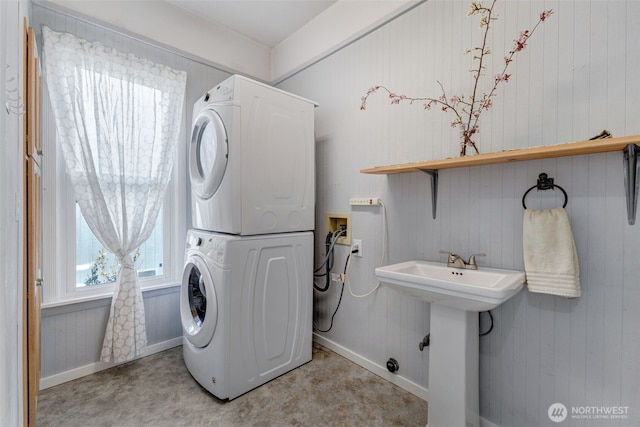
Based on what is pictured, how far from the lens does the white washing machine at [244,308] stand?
1.76 m

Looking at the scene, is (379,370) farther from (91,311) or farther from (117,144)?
(117,144)

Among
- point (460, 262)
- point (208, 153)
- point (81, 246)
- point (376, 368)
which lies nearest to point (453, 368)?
point (460, 262)

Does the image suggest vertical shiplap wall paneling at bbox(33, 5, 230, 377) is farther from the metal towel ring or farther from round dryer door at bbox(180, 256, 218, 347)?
the metal towel ring

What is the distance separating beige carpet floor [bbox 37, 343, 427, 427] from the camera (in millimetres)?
1619

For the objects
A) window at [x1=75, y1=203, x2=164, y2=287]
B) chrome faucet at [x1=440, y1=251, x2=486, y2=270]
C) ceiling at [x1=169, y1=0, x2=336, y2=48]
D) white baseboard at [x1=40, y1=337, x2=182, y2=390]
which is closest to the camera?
chrome faucet at [x1=440, y1=251, x2=486, y2=270]

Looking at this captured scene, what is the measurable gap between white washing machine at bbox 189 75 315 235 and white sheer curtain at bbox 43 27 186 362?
15.2 inches

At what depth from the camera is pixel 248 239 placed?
72.2 inches

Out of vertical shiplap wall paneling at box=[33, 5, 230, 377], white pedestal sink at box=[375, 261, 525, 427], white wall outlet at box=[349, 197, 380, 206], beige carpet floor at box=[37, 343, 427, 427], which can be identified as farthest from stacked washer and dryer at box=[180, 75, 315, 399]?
white pedestal sink at box=[375, 261, 525, 427]

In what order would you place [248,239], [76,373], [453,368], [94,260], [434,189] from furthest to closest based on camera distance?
[94,260] < [76,373] < [248,239] < [434,189] < [453,368]

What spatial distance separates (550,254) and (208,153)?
2.07m

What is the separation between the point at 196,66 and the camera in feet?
8.39

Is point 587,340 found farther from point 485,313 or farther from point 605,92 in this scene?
point 605,92

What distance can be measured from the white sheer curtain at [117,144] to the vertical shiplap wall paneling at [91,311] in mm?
108

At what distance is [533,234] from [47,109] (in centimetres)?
301
